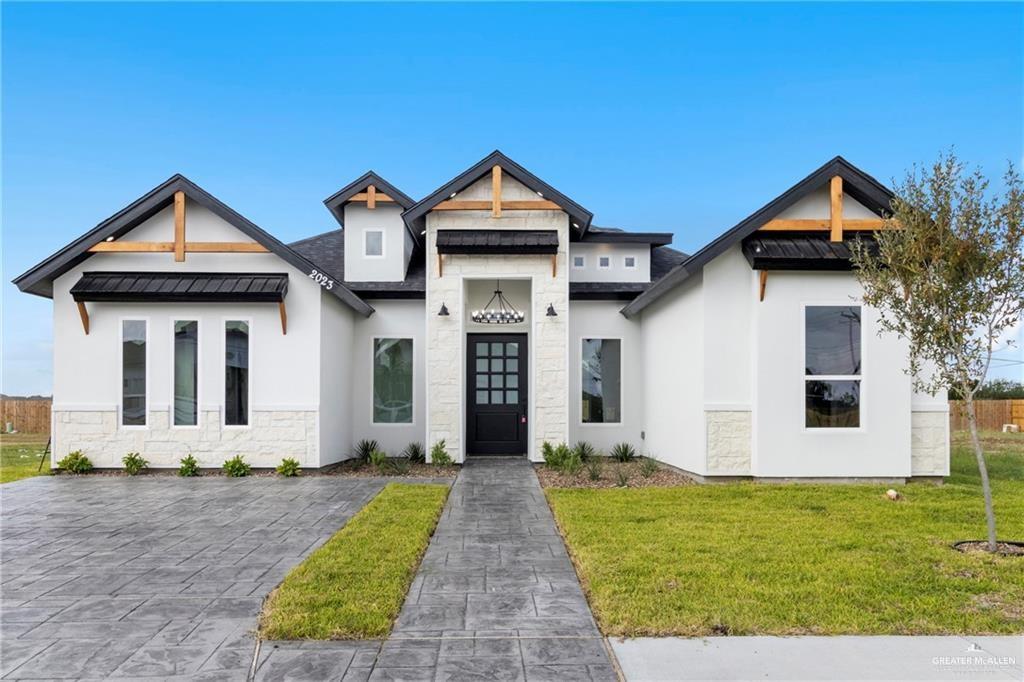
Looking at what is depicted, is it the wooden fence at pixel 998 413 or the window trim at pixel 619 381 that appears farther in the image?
the wooden fence at pixel 998 413

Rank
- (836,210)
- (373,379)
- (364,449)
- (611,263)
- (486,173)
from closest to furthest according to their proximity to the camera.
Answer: (836,210) → (486,173) → (364,449) → (373,379) → (611,263)

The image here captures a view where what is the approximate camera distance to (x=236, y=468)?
10.9m

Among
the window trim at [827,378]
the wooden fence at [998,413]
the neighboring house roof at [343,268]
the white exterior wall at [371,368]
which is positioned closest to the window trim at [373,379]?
the white exterior wall at [371,368]

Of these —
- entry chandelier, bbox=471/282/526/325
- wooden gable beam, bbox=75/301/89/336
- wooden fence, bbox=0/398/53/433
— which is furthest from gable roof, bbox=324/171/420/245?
wooden fence, bbox=0/398/53/433

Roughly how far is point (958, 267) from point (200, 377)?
1103 centimetres

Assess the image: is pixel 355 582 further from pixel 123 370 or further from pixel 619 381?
pixel 619 381

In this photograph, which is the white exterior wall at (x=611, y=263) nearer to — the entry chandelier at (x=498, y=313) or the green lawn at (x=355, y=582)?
the entry chandelier at (x=498, y=313)

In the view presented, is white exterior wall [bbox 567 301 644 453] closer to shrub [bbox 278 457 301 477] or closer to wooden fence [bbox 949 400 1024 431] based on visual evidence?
shrub [bbox 278 457 301 477]

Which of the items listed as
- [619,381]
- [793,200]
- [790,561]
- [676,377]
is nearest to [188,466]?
[619,381]

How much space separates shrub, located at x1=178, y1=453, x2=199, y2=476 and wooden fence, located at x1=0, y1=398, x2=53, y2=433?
51.6 ft

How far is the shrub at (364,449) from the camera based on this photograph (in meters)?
12.9

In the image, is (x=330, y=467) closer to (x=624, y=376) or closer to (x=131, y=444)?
(x=131, y=444)

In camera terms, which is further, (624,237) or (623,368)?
(624,237)

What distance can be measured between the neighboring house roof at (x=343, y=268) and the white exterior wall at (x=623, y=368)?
11.2 feet
